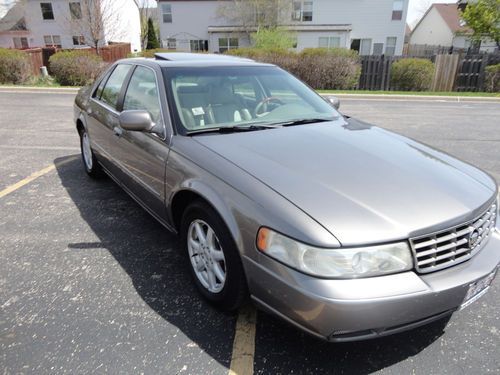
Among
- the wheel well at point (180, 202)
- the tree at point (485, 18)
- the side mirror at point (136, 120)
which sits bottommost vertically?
the wheel well at point (180, 202)

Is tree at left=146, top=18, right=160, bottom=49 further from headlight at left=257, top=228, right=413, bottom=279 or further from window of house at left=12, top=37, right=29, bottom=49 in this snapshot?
headlight at left=257, top=228, right=413, bottom=279

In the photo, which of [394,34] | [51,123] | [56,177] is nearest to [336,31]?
[394,34]

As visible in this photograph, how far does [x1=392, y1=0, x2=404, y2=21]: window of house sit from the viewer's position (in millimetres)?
30047

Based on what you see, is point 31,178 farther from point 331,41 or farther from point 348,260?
point 331,41

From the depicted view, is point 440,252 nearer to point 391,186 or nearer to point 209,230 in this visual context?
point 391,186

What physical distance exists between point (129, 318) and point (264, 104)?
6.59 feet

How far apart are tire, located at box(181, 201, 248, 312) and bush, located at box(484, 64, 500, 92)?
17186mm

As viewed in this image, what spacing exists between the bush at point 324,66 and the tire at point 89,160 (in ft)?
38.2

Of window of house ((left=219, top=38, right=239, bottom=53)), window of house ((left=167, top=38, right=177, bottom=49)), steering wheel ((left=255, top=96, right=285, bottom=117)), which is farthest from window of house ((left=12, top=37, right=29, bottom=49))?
steering wheel ((left=255, top=96, right=285, bottom=117))

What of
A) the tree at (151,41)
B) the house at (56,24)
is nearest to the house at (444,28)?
the tree at (151,41)

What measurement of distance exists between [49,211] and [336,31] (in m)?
30.2

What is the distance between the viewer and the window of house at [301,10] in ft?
101

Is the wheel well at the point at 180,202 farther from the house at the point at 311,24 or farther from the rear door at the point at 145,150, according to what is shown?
the house at the point at 311,24

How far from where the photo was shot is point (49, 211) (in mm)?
4098
